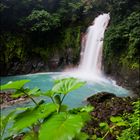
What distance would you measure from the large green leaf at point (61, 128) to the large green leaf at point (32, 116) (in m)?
0.03

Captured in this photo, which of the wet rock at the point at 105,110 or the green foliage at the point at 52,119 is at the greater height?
the green foliage at the point at 52,119

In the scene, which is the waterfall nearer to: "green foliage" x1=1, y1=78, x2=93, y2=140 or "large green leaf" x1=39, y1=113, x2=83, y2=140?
"green foliage" x1=1, y1=78, x2=93, y2=140

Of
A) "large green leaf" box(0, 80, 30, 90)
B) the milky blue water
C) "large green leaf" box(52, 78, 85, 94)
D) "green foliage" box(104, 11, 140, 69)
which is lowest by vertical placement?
the milky blue water

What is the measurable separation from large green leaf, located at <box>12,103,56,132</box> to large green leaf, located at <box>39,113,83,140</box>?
0.10ft

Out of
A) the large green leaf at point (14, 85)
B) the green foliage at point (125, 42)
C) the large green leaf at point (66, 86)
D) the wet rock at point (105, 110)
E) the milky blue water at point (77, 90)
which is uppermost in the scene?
the large green leaf at point (14, 85)

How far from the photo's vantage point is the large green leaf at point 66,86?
1.00 metres

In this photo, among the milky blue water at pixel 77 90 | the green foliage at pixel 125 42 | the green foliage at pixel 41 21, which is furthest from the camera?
the green foliage at pixel 41 21

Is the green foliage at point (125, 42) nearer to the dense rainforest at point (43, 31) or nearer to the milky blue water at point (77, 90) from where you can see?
the milky blue water at point (77, 90)

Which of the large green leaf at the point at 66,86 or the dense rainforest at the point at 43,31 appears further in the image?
the dense rainforest at the point at 43,31

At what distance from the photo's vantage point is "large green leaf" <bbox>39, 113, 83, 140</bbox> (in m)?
0.80

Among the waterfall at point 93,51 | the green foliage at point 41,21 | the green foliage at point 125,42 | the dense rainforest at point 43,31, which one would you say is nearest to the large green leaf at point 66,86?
the green foliage at point 125,42

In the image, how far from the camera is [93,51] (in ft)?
43.6

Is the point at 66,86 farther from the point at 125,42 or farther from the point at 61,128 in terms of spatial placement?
the point at 125,42

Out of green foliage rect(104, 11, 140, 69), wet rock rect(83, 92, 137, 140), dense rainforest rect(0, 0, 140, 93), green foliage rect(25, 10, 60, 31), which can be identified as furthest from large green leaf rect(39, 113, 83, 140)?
green foliage rect(25, 10, 60, 31)
